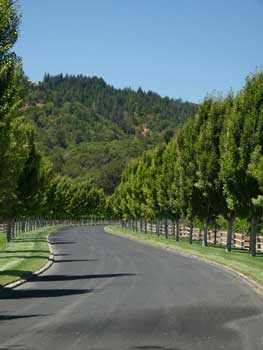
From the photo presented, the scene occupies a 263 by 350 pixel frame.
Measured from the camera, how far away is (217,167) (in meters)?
46.3

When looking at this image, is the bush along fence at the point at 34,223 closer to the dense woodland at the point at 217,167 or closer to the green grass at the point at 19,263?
the dense woodland at the point at 217,167

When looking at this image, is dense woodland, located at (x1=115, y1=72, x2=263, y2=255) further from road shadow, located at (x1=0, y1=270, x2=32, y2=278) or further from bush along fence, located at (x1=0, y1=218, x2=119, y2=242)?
bush along fence, located at (x1=0, y1=218, x2=119, y2=242)

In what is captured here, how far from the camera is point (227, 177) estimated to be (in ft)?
122

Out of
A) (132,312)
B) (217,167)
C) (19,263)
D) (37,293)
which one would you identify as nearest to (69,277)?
(37,293)

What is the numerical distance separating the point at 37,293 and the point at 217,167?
86.7ft

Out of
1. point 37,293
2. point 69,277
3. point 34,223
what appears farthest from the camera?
point 34,223

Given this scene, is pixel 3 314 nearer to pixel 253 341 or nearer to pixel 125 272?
pixel 253 341

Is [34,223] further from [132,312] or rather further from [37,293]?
[132,312]

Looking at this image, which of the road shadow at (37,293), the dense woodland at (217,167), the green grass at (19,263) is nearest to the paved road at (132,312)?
the road shadow at (37,293)

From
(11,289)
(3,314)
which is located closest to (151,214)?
(11,289)

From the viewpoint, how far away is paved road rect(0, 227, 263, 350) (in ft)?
41.3

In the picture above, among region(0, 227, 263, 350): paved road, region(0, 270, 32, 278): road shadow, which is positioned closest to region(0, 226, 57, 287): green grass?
region(0, 270, 32, 278): road shadow

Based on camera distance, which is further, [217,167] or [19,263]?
[217,167]

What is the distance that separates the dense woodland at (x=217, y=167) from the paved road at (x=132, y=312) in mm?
8309
